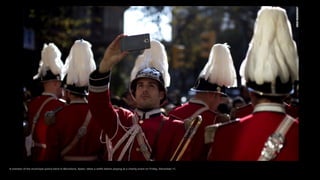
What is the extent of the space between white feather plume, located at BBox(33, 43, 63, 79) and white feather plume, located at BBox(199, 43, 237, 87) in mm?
1138

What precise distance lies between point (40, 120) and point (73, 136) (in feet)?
1.03

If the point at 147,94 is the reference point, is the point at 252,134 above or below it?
below

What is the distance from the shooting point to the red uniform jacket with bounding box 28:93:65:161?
460 cm

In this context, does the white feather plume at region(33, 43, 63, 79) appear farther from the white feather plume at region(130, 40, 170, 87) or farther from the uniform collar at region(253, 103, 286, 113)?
the uniform collar at region(253, 103, 286, 113)

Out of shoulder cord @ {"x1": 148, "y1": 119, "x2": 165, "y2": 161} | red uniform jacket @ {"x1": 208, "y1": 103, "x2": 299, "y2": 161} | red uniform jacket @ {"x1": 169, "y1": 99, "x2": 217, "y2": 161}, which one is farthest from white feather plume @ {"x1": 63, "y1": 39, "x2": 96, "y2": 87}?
red uniform jacket @ {"x1": 208, "y1": 103, "x2": 299, "y2": 161}

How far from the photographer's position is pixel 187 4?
4.34 meters

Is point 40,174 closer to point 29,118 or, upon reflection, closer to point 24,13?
point 29,118

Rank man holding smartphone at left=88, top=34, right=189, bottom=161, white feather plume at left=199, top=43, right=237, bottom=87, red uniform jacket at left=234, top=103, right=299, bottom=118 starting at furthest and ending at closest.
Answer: white feather plume at left=199, top=43, right=237, bottom=87
man holding smartphone at left=88, top=34, right=189, bottom=161
red uniform jacket at left=234, top=103, right=299, bottom=118

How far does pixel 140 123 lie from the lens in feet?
13.2

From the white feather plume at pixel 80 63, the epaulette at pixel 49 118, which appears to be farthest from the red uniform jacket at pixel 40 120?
the white feather plume at pixel 80 63

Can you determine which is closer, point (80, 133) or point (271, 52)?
point (271, 52)

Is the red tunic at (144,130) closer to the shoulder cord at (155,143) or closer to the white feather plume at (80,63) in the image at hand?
the shoulder cord at (155,143)

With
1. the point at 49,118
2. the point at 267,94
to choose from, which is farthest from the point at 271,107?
the point at 49,118

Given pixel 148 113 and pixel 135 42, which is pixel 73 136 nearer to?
pixel 148 113
